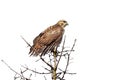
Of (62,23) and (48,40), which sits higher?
(62,23)

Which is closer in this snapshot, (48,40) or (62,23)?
(48,40)

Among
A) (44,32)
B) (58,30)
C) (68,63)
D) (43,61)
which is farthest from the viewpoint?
(58,30)

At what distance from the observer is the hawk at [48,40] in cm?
830

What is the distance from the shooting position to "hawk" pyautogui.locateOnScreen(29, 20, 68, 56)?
8305 millimetres

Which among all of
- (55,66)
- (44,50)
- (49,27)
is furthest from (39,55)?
(49,27)

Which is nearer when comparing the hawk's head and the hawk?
the hawk

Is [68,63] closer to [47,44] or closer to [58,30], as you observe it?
[47,44]

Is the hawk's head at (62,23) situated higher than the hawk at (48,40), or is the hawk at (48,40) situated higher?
the hawk's head at (62,23)

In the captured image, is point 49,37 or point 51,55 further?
point 49,37

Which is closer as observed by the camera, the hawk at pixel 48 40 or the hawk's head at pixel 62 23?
the hawk at pixel 48 40

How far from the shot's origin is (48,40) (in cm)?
939

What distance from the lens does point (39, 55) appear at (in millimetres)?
8062

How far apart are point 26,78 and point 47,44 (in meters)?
2.53

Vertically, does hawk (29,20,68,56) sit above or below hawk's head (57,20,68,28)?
below
